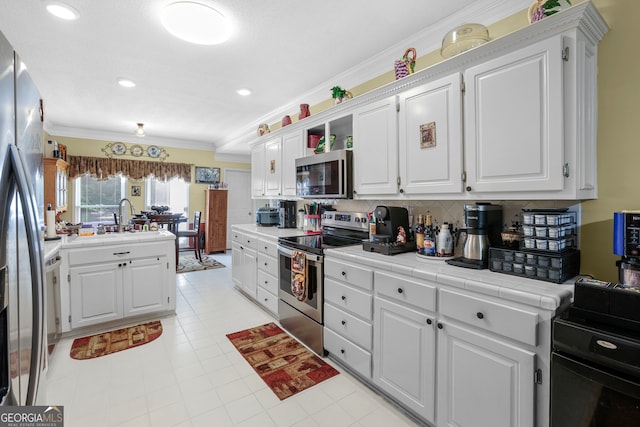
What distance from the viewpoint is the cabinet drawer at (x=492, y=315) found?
1271 millimetres

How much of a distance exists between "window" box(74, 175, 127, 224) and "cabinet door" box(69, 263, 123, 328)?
3.54 metres

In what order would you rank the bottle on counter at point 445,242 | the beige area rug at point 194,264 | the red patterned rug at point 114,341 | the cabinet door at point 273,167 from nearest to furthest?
the bottle on counter at point 445,242, the red patterned rug at point 114,341, the cabinet door at point 273,167, the beige area rug at point 194,264

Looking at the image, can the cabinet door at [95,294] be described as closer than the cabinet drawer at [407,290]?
No

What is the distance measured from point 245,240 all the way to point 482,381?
3.07 m

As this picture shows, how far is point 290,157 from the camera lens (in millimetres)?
3572

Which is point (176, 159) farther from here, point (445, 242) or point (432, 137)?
point (445, 242)

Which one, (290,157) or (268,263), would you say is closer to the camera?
(268,263)

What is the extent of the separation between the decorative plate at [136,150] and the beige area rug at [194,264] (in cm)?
239

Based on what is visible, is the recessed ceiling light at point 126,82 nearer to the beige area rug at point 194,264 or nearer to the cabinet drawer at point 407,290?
the beige area rug at point 194,264

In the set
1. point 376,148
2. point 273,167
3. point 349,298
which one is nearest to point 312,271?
point 349,298

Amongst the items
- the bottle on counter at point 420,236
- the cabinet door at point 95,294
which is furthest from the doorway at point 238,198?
the bottle on counter at point 420,236

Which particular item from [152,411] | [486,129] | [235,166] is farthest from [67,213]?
[486,129]

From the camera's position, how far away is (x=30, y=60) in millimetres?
2840

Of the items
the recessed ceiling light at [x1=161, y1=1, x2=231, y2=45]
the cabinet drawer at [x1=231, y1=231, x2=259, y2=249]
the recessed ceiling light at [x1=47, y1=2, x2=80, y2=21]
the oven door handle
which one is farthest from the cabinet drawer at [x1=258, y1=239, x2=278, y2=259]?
the recessed ceiling light at [x1=47, y1=2, x2=80, y2=21]
